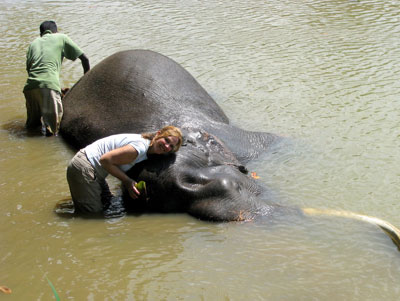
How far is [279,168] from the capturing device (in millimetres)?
6402

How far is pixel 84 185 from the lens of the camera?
5398mm

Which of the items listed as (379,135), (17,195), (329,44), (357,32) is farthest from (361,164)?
(357,32)

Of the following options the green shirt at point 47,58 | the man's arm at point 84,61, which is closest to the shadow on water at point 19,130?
the green shirt at point 47,58

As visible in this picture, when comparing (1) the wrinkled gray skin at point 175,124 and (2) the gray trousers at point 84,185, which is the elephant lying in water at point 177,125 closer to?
(1) the wrinkled gray skin at point 175,124

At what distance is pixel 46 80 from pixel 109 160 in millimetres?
2937

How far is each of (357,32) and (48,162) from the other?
7218 mm

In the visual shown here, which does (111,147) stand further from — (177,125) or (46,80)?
(46,80)

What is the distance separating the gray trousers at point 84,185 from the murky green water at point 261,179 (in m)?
0.19

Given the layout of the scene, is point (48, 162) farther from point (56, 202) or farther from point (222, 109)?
point (222, 109)

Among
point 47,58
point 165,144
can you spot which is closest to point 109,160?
point 165,144

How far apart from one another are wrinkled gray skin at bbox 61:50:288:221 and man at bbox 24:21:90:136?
207 millimetres

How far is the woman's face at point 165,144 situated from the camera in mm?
5258

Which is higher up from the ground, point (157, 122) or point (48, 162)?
point (157, 122)

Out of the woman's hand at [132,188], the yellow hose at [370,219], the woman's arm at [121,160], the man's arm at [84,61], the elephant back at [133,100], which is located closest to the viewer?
the yellow hose at [370,219]
